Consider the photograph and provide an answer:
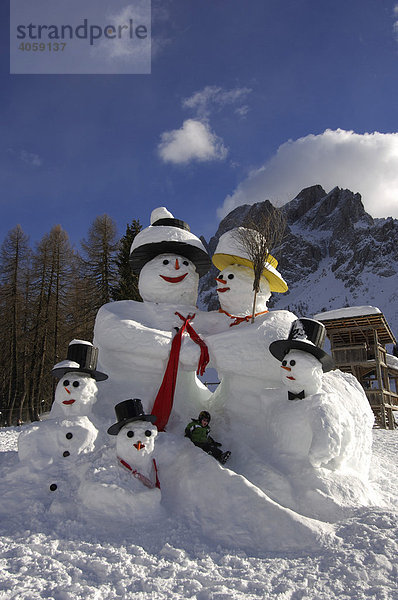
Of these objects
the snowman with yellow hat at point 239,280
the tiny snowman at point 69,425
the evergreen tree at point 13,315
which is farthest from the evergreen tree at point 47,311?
the tiny snowman at point 69,425

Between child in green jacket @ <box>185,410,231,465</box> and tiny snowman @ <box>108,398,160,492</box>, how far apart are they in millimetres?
708

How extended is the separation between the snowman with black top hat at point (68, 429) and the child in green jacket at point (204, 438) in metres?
0.98

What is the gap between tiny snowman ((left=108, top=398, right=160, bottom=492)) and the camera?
3689mm

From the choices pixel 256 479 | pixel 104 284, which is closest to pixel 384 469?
pixel 256 479

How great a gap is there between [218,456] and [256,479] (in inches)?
20.0

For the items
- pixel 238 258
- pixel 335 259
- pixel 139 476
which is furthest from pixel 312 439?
pixel 335 259

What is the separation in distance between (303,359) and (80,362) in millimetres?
2285

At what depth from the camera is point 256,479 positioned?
3.84 meters

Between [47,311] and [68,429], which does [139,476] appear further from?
[47,311]

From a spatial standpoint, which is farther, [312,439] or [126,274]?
[126,274]

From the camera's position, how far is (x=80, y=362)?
4.45 meters

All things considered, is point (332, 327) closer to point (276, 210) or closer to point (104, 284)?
point (104, 284)

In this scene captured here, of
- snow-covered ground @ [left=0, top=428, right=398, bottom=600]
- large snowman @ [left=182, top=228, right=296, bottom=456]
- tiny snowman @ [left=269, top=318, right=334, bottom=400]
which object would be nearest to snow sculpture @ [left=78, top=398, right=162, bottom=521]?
snow-covered ground @ [left=0, top=428, right=398, bottom=600]

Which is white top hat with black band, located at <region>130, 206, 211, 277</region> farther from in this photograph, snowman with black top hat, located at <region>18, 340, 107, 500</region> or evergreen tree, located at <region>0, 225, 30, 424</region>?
evergreen tree, located at <region>0, 225, 30, 424</region>
